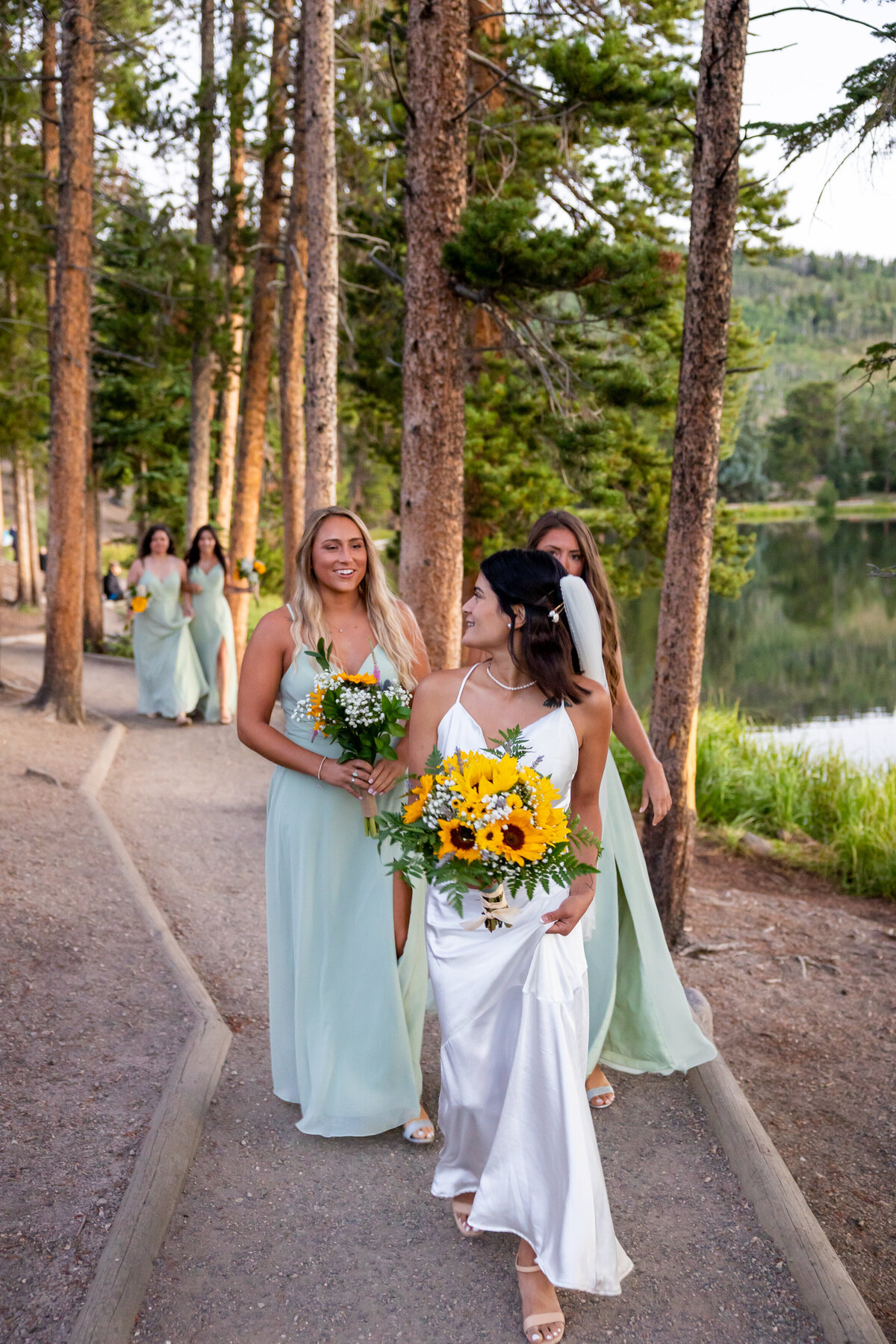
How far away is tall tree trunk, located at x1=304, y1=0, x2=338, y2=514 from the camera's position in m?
9.91

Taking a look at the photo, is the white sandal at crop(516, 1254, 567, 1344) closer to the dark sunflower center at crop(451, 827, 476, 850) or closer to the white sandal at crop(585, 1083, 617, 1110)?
the dark sunflower center at crop(451, 827, 476, 850)

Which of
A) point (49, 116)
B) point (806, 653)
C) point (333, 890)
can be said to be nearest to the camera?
point (333, 890)

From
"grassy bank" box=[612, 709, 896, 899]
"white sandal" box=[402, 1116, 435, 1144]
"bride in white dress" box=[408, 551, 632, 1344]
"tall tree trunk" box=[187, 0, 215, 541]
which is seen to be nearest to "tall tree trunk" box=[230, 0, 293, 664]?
"tall tree trunk" box=[187, 0, 215, 541]

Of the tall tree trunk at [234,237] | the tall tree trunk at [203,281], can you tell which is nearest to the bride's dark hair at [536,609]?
the tall tree trunk at [203,281]

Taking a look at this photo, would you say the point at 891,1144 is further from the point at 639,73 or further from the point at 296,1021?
the point at 639,73

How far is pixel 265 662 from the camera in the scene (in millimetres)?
4141

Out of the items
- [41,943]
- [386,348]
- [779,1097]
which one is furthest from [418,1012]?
[386,348]

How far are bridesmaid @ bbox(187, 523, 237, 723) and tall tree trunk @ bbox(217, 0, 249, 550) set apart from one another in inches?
169

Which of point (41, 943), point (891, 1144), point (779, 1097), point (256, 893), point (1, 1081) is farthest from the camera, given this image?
point (256, 893)

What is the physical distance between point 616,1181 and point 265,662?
236 centimetres

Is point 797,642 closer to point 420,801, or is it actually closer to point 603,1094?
point 603,1094

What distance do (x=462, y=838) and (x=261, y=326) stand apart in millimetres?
15376

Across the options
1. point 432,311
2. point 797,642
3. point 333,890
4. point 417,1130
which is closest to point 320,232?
point 432,311

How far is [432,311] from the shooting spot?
8219mm
